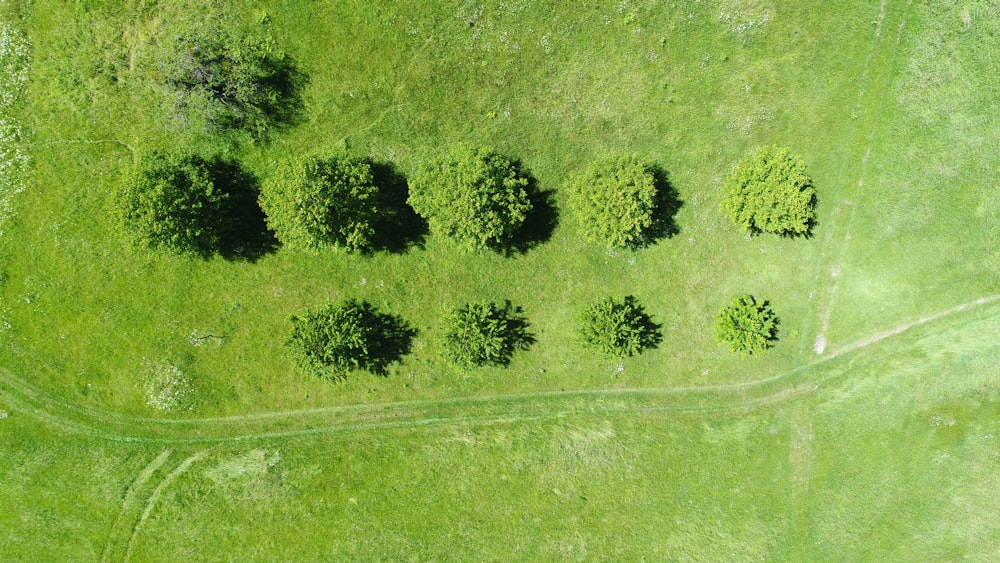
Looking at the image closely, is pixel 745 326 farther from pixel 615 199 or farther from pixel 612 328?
pixel 615 199

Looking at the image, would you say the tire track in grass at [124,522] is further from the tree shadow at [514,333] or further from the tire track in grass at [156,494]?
the tree shadow at [514,333]

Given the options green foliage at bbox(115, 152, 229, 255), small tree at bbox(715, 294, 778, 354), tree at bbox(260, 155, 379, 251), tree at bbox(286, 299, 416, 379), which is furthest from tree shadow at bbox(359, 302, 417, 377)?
small tree at bbox(715, 294, 778, 354)

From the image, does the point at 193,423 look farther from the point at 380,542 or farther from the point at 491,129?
the point at 491,129

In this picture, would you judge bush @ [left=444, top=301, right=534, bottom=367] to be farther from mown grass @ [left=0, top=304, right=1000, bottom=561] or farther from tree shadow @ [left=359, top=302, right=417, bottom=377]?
mown grass @ [left=0, top=304, right=1000, bottom=561]

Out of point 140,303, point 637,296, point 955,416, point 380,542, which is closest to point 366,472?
point 380,542

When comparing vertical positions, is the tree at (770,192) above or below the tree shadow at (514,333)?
above

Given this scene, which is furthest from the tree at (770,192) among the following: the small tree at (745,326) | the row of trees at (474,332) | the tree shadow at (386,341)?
the tree shadow at (386,341)
